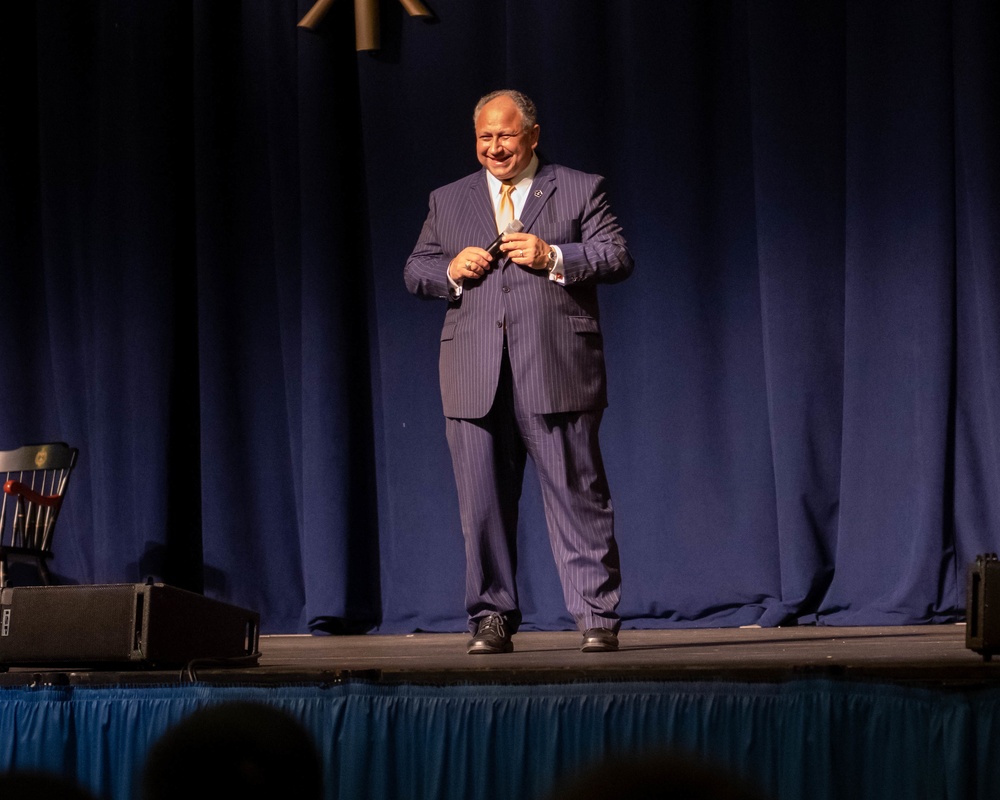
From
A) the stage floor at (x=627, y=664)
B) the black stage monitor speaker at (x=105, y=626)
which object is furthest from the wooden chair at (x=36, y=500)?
the black stage monitor speaker at (x=105, y=626)

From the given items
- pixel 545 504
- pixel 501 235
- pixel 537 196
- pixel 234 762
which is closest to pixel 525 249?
pixel 501 235

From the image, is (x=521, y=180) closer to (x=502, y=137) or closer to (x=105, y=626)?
(x=502, y=137)

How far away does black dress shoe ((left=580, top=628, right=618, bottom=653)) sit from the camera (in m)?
2.80

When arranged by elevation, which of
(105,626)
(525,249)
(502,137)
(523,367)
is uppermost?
(502,137)

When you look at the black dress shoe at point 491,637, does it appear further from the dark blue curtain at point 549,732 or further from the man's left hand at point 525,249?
the man's left hand at point 525,249

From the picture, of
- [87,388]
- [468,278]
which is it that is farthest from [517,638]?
[87,388]

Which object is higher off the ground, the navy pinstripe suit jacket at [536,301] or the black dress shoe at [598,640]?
the navy pinstripe suit jacket at [536,301]

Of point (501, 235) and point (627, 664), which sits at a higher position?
point (501, 235)

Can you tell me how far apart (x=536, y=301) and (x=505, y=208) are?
0.89 ft

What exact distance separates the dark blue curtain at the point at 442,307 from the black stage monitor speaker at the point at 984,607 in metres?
1.95

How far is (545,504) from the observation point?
116 inches

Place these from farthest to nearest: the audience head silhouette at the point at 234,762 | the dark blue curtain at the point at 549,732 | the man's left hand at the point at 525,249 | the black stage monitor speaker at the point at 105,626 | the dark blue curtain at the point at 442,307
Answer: the dark blue curtain at the point at 442,307, the man's left hand at the point at 525,249, the black stage monitor speaker at the point at 105,626, the dark blue curtain at the point at 549,732, the audience head silhouette at the point at 234,762

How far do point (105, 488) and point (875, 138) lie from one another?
3.25 metres

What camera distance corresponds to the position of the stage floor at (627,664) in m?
2.08
